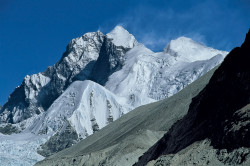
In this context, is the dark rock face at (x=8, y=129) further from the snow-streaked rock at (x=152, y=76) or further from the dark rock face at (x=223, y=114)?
the dark rock face at (x=223, y=114)

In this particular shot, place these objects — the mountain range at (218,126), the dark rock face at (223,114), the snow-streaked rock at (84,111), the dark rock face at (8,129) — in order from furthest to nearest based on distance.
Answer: the dark rock face at (8,129) → the snow-streaked rock at (84,111) → the dark rock face at (223,114) → the mountain range at (218,126)

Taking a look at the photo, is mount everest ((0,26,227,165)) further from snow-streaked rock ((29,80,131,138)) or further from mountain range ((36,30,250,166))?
mountain range ((36,30,250,166))

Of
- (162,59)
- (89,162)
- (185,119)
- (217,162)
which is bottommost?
(217,162)

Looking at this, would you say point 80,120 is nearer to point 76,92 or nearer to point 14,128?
point 76,92

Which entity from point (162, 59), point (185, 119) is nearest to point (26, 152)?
point (162, 59)

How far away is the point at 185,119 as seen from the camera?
39.6 m

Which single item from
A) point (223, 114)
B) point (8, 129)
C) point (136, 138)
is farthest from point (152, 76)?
point (223, 114)

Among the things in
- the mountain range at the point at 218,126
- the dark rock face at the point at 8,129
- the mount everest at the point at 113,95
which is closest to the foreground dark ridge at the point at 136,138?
the mountain range at the point at 218,126

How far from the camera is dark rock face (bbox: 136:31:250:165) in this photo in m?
28.3

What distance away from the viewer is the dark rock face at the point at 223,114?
28312 millimetres

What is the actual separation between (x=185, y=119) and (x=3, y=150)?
360ft

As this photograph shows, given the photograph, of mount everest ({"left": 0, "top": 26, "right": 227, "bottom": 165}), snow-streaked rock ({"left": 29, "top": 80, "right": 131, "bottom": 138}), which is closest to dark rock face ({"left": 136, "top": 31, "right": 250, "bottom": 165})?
mount everest ({"left": 0, "top": 26, "right": 227, "bottom": 165})

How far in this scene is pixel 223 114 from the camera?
107 ft

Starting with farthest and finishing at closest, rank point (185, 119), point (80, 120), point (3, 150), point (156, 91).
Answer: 1. point (156, 91)
2. point (80, 120)
3. point (3, 150)
4. point (185, 119)
